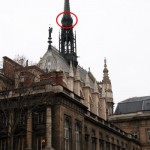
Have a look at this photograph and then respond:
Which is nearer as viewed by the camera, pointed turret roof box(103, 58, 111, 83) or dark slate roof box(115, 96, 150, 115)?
dark slate roof box(115, 96, 150, 115)

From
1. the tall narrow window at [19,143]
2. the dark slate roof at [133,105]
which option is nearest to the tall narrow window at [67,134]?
the tall narrow window at [19,143]

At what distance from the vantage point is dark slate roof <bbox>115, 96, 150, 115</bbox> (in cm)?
8144

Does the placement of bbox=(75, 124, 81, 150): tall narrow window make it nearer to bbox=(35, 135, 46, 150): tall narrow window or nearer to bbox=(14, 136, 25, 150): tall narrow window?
bbox=(35, 135, 46, 150): tall narrow window

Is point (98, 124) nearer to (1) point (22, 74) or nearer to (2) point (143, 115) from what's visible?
(1) point (22, 74)

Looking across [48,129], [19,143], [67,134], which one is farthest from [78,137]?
[19,143]

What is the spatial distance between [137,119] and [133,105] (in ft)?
21.2

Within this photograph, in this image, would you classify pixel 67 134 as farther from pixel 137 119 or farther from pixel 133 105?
pixel 133 105

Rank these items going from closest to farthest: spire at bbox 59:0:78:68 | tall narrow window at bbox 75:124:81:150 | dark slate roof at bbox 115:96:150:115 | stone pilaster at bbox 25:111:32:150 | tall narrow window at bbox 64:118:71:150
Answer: stone pilaster at bbox 25:111:32:150 < tall narrow window at bbox 64:118:71:150 < tall narrow window at bbox 75:124:81:150 < dark slate roof at bbox 115:96:150:115 < spire at bbox 59:0:78:68

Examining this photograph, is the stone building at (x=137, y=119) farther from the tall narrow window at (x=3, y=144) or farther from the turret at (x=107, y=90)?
the tall narrow window at (x=3, y=144)

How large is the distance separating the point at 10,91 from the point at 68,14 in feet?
184

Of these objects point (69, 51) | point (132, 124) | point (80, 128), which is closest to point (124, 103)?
point (132, 124)

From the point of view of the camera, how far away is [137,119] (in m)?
77.1

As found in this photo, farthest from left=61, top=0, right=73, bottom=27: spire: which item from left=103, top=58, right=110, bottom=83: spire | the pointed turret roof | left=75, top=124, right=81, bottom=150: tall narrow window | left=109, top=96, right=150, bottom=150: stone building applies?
left=75, top=124, right=81, bottom=150: tall narrow window

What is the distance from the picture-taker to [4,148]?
41188 mm
